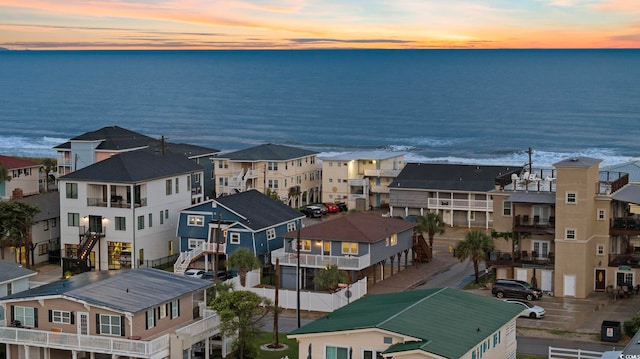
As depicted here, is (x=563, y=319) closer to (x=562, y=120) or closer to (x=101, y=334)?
(x=101, y=334)

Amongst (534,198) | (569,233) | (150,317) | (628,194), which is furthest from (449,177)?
(150,317)

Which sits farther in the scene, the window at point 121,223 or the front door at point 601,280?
the window at point 121,223

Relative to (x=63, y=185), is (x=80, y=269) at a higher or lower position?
lower

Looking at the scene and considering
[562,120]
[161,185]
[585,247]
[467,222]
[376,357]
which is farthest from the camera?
A: [562,120]

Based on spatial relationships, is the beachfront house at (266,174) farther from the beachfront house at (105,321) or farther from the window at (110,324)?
the window at (110,324)

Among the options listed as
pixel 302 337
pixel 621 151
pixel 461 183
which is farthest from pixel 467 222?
pixel 621 151

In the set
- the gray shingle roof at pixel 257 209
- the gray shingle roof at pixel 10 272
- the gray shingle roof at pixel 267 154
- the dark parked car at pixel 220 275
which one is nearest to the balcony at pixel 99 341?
the gray shingle roof at pixel 10 272

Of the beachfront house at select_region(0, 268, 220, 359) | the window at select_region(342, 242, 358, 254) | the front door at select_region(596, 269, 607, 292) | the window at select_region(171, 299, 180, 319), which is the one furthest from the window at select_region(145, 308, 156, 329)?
the front door at select_region(596, 269, 607, 292)

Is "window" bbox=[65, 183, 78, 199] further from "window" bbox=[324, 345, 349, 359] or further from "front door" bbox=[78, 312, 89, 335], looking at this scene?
"window" bbox=[324, 345, 349, 359]
